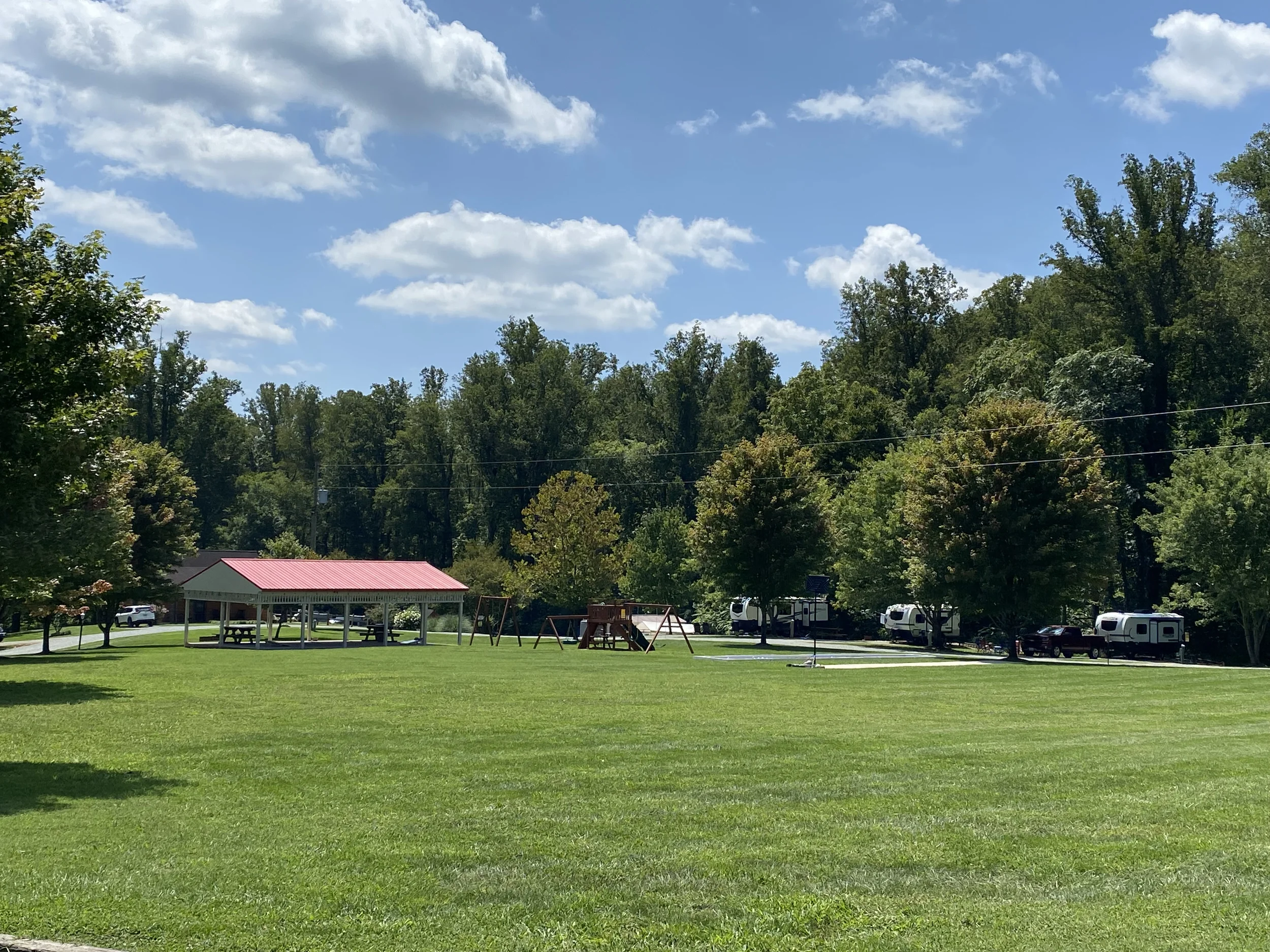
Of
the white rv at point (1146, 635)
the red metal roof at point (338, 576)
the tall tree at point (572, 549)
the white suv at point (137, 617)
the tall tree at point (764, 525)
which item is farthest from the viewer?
the white suv at point (137, 617)

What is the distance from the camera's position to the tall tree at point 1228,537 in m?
49.9

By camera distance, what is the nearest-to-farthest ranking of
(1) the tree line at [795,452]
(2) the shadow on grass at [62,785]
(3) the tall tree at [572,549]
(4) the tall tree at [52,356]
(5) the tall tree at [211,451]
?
1. (2) the shadow on grass at [62,785]
2. (4) the tall tree at [52,356]
3. (1) the tree line at [795,452]
4. (3) the tall tree at [572,549]
5. (5) the tall tree at [211,451]

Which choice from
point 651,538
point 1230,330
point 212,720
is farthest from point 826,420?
point 212,720

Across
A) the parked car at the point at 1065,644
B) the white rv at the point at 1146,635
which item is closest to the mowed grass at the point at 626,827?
the parked car at the point at 1065,644

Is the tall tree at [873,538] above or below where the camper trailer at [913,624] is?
above

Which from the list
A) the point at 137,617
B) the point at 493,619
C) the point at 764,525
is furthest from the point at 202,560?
the point at 764,525

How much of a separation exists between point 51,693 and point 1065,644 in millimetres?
45125

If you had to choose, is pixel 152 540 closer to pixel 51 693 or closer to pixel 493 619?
pixel 493 619

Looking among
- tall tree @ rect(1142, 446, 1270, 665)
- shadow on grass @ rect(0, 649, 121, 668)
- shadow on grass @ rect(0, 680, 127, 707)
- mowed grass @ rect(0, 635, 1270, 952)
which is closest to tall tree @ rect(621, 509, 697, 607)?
tall tree @ rect(1142, 446, 1270, 665)

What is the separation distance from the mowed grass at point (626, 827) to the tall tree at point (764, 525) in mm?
34509

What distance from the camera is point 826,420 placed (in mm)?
84812

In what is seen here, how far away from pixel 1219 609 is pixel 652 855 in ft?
163

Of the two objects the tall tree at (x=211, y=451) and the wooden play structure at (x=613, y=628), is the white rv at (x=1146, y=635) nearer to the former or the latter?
the wooden play structure at (x=613, y=628)

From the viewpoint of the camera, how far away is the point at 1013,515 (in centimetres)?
4838
